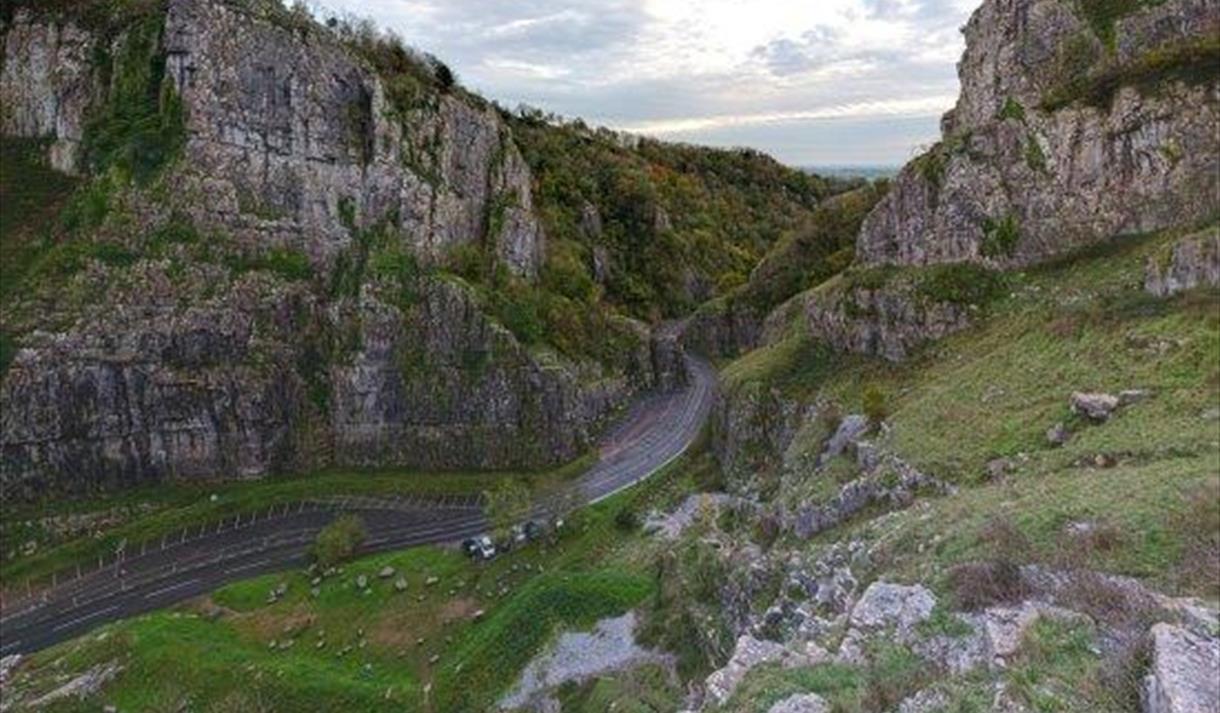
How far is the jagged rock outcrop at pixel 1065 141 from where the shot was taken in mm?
48656

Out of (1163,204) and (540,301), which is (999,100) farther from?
(540,301)

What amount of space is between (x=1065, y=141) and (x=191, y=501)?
7513 cm

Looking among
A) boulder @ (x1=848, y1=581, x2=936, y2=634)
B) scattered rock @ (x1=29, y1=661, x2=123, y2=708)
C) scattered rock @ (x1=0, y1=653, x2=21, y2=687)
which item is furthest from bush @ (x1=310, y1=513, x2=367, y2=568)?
boulder @ (x1=848, y1=581, x2=936, y2=634)

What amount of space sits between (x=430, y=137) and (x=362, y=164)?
7.90 m

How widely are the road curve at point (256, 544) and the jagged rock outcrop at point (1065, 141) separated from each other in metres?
34.7

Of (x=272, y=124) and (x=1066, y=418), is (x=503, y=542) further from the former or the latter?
(x=272, y=124)

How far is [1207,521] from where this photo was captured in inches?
863

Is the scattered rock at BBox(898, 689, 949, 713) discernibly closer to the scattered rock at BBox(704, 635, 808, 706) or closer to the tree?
the scattered rock at BBox(704, 635, 808, 706)

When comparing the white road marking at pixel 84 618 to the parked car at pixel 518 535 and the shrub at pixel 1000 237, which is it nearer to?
the parked car at pixel 518 535

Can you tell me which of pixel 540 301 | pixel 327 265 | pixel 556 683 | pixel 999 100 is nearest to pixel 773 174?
pixel 540 301

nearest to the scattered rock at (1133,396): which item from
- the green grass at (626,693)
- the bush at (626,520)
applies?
the green grass at (626,693)

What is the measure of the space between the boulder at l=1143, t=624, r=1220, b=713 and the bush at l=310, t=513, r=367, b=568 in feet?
199

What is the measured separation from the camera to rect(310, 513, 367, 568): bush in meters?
67.8

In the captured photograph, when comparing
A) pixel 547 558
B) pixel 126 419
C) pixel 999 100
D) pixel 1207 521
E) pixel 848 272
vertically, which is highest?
pixel 999 100
